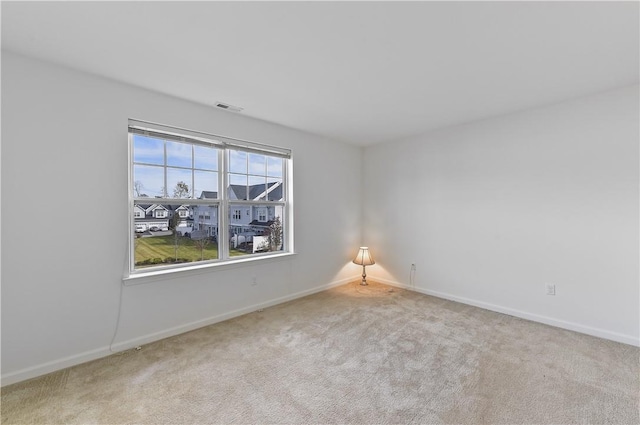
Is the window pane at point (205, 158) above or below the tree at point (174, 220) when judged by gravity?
above

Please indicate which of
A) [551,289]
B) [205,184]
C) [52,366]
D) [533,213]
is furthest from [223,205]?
[551,289]

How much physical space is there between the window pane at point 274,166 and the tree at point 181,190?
42.3 inches

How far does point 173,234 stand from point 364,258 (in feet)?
9.07

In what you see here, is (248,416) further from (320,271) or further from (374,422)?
(320,271)

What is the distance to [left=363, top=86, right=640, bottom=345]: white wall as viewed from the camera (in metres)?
2.59

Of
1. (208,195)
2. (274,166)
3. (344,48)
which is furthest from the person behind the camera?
(274,166)

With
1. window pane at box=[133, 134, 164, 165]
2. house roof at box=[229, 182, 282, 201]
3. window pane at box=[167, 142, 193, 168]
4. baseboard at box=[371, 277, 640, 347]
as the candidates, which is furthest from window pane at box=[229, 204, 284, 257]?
baseboard at box=[371, 277, 640, 347]

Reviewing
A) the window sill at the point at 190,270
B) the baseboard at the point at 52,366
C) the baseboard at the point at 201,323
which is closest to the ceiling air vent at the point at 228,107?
the window sill at the point at 190,270

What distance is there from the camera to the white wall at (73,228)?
198cm

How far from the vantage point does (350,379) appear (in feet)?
6.61

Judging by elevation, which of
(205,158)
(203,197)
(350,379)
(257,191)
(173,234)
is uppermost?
(205,158)

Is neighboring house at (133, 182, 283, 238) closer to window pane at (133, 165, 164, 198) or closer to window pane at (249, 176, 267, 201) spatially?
window pane at (249, 176, 267, 201)

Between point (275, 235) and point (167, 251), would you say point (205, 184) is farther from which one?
point (275, 235)

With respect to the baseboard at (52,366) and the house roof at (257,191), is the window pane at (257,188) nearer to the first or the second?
the house roof at (257,191)
